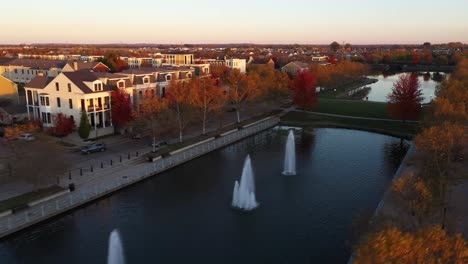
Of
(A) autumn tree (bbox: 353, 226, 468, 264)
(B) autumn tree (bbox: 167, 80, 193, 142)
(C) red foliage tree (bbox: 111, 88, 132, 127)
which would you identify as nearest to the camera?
(A) autumn tree (bbox: 353, 226, 468, 264)

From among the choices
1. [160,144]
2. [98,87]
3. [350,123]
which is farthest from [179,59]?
[160,144]

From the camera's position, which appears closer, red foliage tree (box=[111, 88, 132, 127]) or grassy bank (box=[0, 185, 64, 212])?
grassy bank (box=[0, 185, 64, 212])

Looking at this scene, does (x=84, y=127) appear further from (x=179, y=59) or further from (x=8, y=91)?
(x=179, y=59)

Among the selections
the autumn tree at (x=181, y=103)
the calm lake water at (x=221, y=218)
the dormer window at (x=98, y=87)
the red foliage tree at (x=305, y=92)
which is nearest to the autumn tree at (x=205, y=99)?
the autumn tree at (x=181, y=103)

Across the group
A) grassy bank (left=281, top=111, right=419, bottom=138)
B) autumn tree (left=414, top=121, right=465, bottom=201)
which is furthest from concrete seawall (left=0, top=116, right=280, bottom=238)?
autumn tree (left=414, top=121, right=465, bottom=201)

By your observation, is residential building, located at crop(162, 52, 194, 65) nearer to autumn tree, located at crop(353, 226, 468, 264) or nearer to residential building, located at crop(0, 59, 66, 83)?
residential building, located at crop(0, 59, 66, 83)

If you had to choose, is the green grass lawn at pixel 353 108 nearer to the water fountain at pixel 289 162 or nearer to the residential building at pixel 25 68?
the water fountain at pixel 289 162
